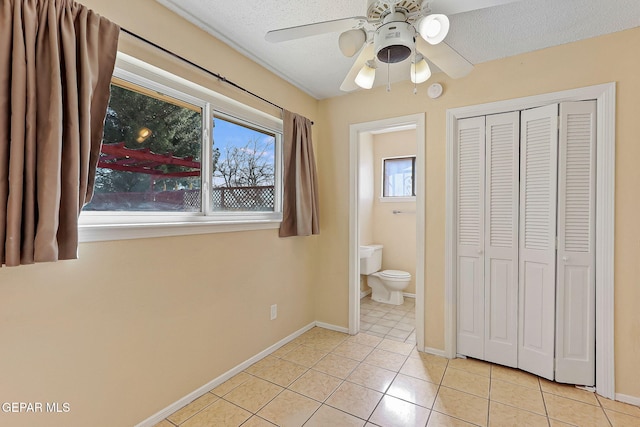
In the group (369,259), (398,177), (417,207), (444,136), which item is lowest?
(369,259)

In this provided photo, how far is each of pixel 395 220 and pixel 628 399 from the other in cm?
274

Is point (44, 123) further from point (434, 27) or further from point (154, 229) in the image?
point (434, 27)

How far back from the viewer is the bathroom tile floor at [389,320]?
290cm

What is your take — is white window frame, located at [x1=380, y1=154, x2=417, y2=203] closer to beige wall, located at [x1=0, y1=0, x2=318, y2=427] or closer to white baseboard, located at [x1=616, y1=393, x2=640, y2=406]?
beige wall, located at [x1=0, y1=0, x2=318, y2=427]

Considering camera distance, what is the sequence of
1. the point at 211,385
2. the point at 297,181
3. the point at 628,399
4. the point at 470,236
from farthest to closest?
the point at 297,181 < the point at 470,236 < the point at 211,385 < the point at 628,399

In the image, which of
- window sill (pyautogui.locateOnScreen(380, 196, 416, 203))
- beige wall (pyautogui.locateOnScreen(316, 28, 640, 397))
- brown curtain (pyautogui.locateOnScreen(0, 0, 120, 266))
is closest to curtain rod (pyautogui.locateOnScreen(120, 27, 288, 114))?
brown curtain (pyautogui.locateOnScreen(0, 0, 120, 266))

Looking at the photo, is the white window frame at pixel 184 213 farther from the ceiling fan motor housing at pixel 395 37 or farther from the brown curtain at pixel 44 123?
the ceiling fan motor housing at pixel 395 37

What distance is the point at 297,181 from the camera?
103 inches

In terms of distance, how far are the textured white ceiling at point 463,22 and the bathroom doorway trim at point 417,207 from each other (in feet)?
2.16

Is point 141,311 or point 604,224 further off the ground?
point 604,224

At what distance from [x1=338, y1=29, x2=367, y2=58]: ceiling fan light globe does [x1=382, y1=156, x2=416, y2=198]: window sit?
3002 millimetres

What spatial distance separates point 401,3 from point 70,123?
4.84 ft

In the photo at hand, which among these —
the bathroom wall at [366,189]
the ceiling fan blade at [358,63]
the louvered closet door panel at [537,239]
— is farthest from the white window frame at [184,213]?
the louvered closet door panel at [537,239]

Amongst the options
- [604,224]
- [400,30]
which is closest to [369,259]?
[604,224]
